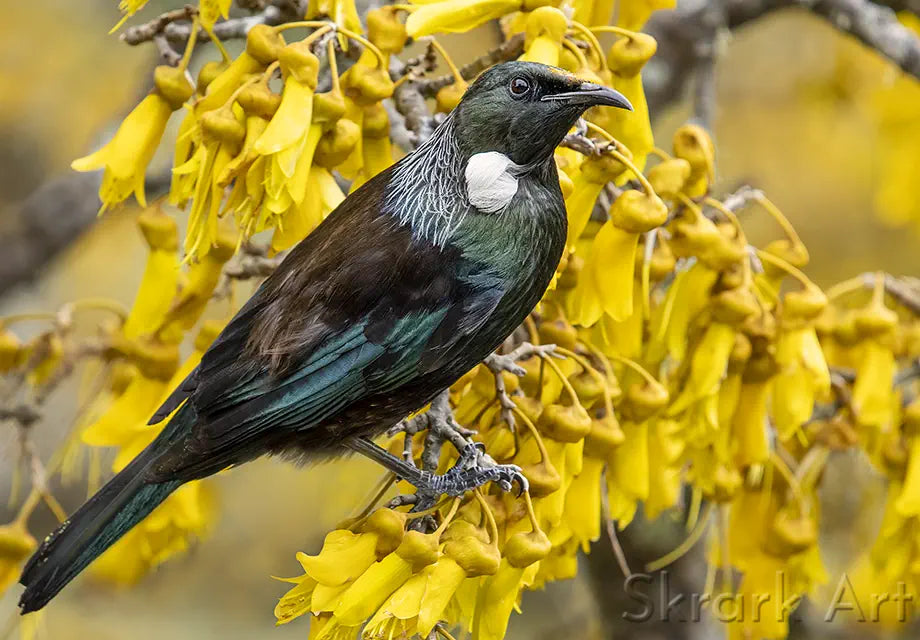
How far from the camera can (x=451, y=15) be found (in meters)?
1.94

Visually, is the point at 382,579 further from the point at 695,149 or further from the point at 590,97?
the point at 695,149

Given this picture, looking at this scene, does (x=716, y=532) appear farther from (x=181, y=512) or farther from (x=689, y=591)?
(x=181, y=512)

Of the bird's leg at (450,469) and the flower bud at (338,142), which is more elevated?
the flower bud at (338,142)

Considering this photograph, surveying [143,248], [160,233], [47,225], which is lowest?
[143,248]

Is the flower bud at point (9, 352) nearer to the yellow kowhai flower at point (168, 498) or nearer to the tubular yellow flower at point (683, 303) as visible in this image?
the yellow kowhai flower at point (168, 498)

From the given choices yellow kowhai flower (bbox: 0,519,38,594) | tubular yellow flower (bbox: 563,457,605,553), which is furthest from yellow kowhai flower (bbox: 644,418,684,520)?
yellow kowhai flower (bbox: 0,519,38,594)

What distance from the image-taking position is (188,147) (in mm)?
1989

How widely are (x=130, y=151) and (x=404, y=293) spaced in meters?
0.53

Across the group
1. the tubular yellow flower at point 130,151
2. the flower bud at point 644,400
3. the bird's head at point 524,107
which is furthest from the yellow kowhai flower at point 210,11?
the flower bud at point 644,400

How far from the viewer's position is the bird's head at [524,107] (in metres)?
1.81

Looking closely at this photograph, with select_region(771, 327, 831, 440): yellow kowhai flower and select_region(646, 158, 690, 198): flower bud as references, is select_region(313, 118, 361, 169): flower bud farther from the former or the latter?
select_region(771, 327, 831, 440): yellow kowhai flower

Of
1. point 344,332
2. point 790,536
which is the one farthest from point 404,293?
point 790,536

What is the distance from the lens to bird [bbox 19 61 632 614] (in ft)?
6.00

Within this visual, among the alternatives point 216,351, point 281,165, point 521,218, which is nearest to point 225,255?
point 216,351
